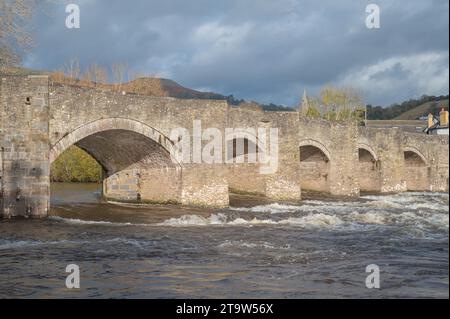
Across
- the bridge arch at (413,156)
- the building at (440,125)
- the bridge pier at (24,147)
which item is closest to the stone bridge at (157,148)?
the bridge pier at (24,147)

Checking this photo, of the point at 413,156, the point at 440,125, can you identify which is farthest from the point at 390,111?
the point at 413,156

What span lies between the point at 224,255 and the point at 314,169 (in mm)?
20590

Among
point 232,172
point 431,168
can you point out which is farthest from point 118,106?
point 431,168

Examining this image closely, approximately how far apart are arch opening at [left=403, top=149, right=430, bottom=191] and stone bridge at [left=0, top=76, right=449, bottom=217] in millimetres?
4322

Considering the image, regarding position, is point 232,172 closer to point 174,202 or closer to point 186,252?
point 174,202

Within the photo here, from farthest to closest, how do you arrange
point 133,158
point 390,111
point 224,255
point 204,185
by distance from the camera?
1. point 390,111
2. point 133,158
3. point 204,185
4. point 224,255

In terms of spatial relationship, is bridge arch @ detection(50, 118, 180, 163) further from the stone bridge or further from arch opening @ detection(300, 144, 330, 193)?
arch opening @ detection(300, 144, 330, 193)

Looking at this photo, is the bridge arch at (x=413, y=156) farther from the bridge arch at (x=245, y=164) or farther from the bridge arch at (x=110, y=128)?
the bridge arch at (x=110, y=128)

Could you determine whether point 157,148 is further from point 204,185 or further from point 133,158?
point 204,185

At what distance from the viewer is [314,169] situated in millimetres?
29844

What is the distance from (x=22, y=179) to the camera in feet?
49.1

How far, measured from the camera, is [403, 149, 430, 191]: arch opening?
37.6 m

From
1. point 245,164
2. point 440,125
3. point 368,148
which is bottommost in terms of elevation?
point 245,164
